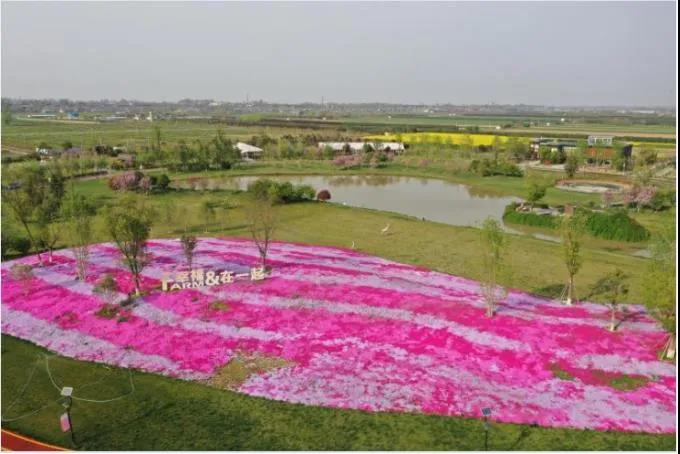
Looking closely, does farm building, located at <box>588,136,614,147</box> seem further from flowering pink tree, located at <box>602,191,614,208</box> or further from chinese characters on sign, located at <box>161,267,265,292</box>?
chinese characters on sign, located at <box>161,267,265,292</box>

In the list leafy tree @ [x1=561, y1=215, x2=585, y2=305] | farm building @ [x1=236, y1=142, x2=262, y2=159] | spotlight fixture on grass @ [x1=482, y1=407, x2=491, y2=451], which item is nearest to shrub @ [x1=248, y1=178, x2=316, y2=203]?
leafy tree @ [x1=561, y1=215, x2=585, y2=305]

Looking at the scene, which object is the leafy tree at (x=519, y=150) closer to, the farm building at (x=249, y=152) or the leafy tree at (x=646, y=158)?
the leafy tree at (x=646, y=158)

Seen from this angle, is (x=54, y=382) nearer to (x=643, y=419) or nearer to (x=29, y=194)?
(x=643, y=419)

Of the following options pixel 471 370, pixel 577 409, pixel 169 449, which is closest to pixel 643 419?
pixel 577 409

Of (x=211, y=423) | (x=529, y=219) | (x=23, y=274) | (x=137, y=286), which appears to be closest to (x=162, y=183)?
(x=23, y=274)

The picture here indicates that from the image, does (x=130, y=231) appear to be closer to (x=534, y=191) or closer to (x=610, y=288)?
(x=610, y=288)

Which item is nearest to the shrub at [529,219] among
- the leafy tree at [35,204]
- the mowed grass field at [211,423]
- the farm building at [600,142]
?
the mowed grass field at [211,423]
